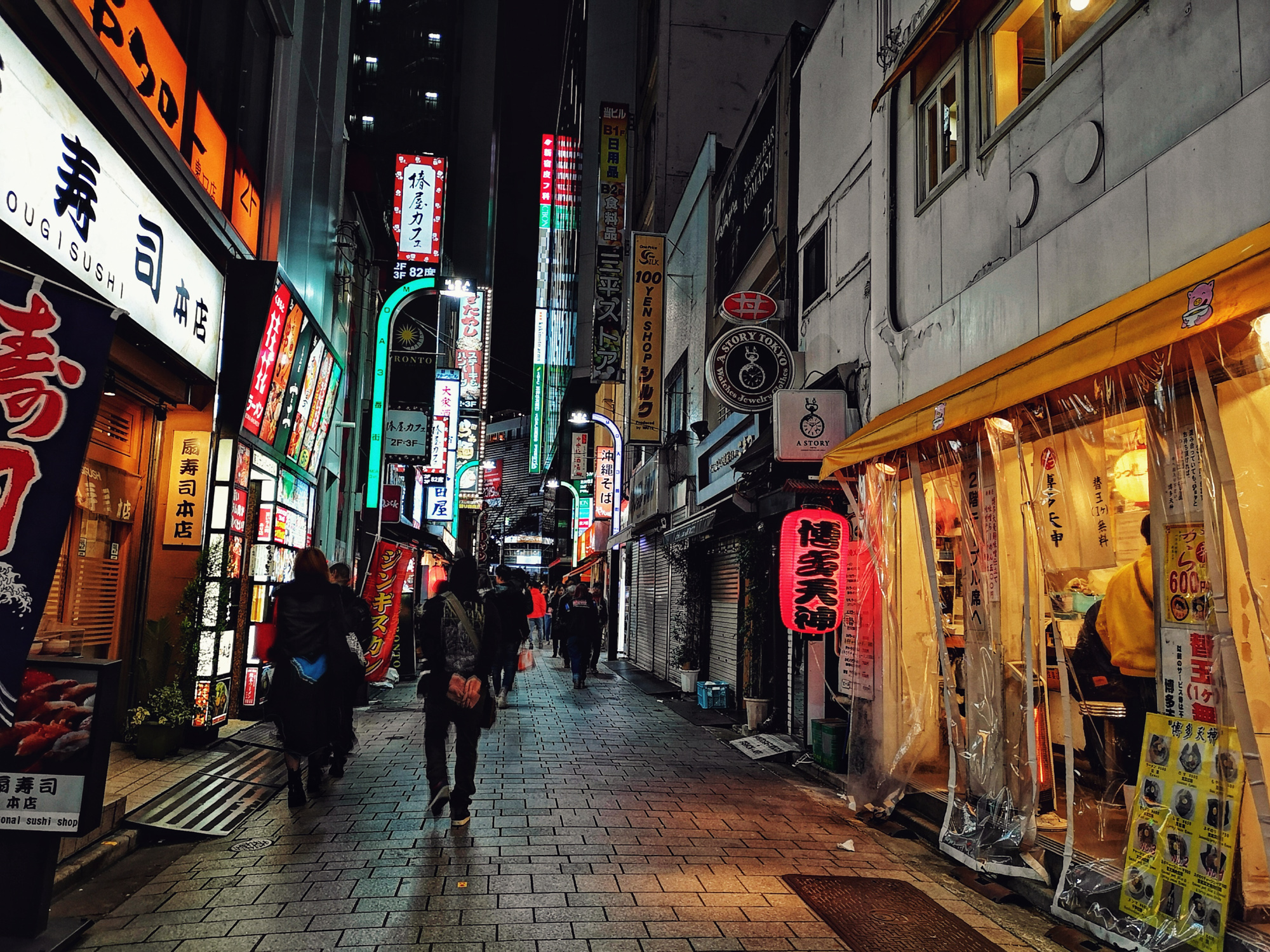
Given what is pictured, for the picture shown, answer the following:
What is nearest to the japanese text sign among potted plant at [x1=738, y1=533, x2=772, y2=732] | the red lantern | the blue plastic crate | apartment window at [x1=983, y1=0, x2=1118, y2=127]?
the red lantern

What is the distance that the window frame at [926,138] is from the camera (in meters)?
7.77

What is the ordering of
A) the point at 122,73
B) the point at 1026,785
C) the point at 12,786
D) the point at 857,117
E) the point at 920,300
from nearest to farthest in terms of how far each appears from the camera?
the point at 12,786 < the point at 1026,785 < the point at 122,73 < the point at 920,300 < the point at 857,117

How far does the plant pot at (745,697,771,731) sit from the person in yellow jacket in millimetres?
6493

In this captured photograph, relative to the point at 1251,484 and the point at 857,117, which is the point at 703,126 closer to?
the point at 857,117

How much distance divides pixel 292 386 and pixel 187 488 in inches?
118

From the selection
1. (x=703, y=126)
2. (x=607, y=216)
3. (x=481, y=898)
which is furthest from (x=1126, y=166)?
(x=607, y=216)

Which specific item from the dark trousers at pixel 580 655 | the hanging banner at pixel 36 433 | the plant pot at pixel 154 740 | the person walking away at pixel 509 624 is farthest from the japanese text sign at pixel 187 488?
the dark trousers at pixel 580 655

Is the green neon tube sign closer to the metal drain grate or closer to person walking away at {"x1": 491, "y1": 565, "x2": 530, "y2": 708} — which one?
person walking away at {"x1": 491, "y1": 565, "x2": 530, "y2": 708}

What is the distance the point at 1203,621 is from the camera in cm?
446

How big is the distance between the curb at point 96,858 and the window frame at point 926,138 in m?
8.43

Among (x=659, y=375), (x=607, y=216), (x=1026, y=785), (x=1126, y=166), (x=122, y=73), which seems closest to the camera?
(x=1126, y=166)

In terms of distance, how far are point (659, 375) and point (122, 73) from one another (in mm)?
13943

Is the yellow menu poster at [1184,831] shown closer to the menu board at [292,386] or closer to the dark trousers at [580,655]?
the menu board at [292,386]

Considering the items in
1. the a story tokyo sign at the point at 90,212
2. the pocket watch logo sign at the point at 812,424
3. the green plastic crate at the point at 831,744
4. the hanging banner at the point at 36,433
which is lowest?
the green plastic crate at the point at 831,744
